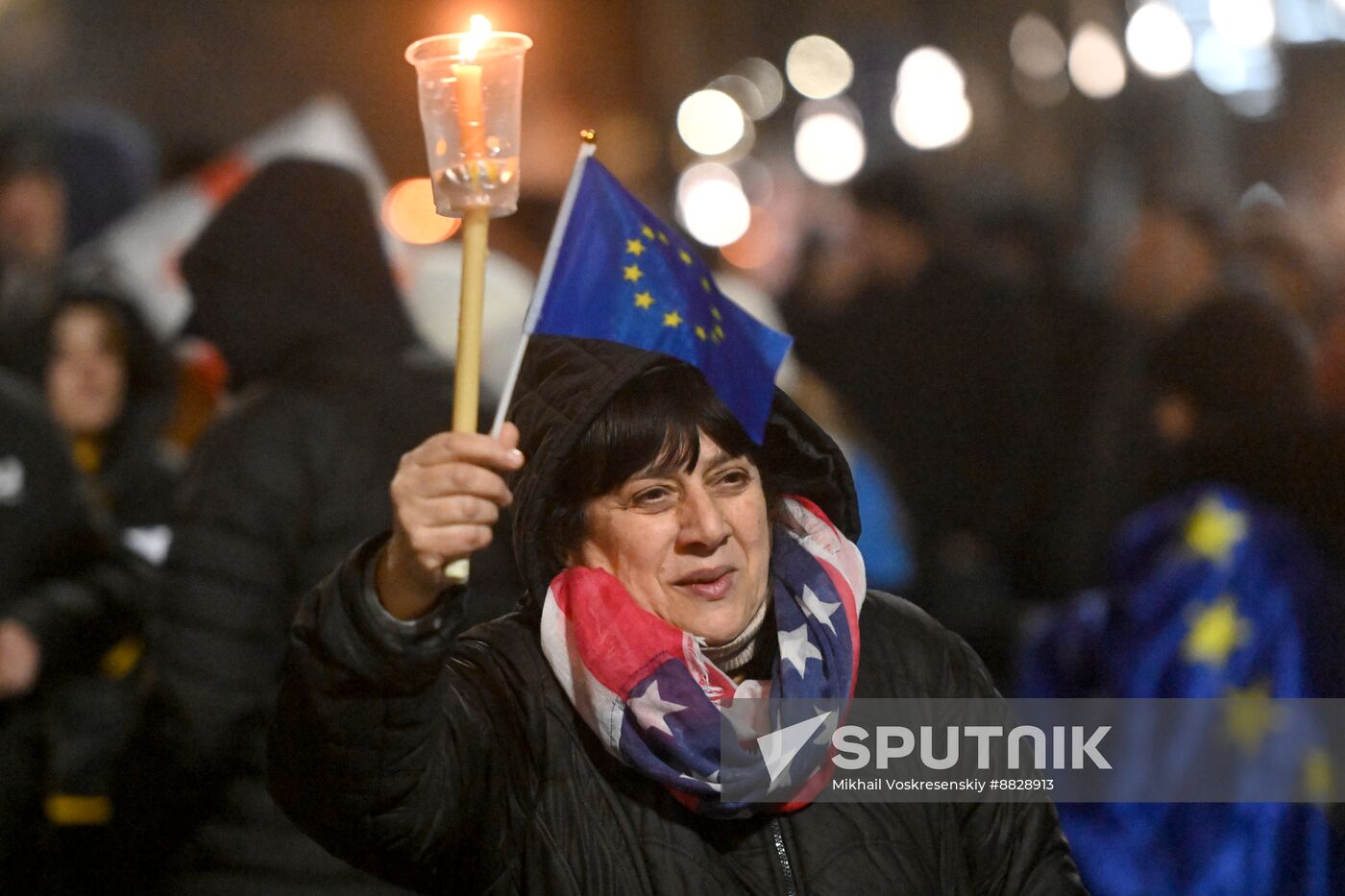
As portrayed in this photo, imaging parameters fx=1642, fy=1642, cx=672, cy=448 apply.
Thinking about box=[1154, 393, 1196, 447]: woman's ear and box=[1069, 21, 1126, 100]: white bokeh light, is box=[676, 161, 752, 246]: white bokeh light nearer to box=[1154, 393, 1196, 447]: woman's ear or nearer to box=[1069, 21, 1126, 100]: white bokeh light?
box=[1069, 21, 1126, 100]: white bokeh light

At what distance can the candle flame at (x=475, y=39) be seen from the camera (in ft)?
6.17

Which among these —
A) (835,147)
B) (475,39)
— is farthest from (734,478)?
(835,147)

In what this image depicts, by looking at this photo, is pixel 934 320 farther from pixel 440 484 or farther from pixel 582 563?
pixel 440 484

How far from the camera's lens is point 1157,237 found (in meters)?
6.53

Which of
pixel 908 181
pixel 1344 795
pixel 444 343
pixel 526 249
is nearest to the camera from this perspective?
pixel 1344 795

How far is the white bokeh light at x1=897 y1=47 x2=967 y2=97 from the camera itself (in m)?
13.7

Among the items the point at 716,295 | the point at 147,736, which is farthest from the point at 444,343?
the point at 716,295

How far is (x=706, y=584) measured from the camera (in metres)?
2.31

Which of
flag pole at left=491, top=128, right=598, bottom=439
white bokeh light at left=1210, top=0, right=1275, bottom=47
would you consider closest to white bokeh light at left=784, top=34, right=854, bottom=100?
white bokeh light at left=1210, top=0, right=1275, bottom=47

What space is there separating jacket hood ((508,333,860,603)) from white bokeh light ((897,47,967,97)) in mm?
11690

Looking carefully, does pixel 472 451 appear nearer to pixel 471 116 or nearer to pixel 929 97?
pixel 471 116

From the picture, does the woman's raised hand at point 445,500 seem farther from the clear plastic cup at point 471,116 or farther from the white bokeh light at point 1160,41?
the white bokeh light at point 1160,41

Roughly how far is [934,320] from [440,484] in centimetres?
505

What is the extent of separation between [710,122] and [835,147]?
6250 millimetres
